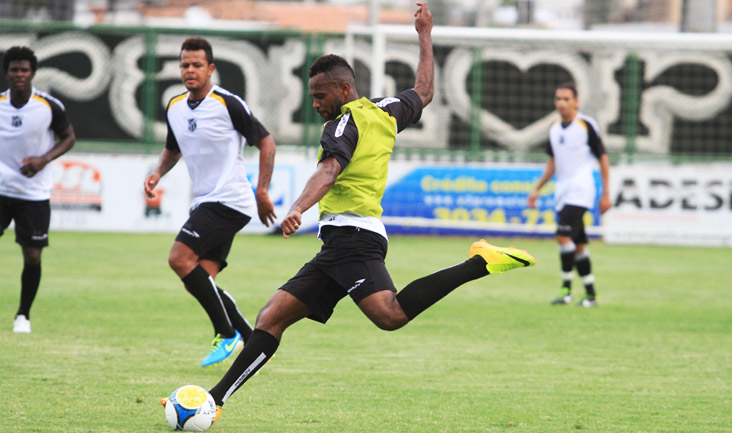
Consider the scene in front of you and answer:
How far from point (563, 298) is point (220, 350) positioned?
5.49m

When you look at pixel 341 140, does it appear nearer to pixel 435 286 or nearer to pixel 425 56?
pixel 435 286

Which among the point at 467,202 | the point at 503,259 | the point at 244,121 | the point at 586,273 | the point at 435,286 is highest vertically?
the point at 244,121

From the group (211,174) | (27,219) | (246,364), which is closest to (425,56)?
(211,174)

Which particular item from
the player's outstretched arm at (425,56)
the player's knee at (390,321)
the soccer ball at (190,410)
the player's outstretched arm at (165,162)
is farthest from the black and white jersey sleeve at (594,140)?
the soccer ball at (190,410)

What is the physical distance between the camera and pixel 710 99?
20750mm

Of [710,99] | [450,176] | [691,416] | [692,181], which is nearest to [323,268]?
[691,416]

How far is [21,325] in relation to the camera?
27.9ft

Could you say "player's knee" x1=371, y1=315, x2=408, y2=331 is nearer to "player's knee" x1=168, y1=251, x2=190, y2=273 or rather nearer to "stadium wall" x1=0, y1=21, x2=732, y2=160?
"player's knee" x1=168, y1=251, x2=190, y2=273

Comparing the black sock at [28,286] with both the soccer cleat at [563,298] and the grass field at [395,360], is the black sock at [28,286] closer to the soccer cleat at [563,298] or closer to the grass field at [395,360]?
the grass field at [395,360]

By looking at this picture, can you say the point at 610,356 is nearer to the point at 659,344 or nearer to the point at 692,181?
the point at 659,344

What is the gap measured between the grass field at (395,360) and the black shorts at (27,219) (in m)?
0.78

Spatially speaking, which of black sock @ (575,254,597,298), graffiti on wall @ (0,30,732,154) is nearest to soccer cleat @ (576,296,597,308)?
black sock @ (575,254,597,298)

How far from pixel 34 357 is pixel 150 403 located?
5.86 feet

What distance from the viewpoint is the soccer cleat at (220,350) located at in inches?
280
